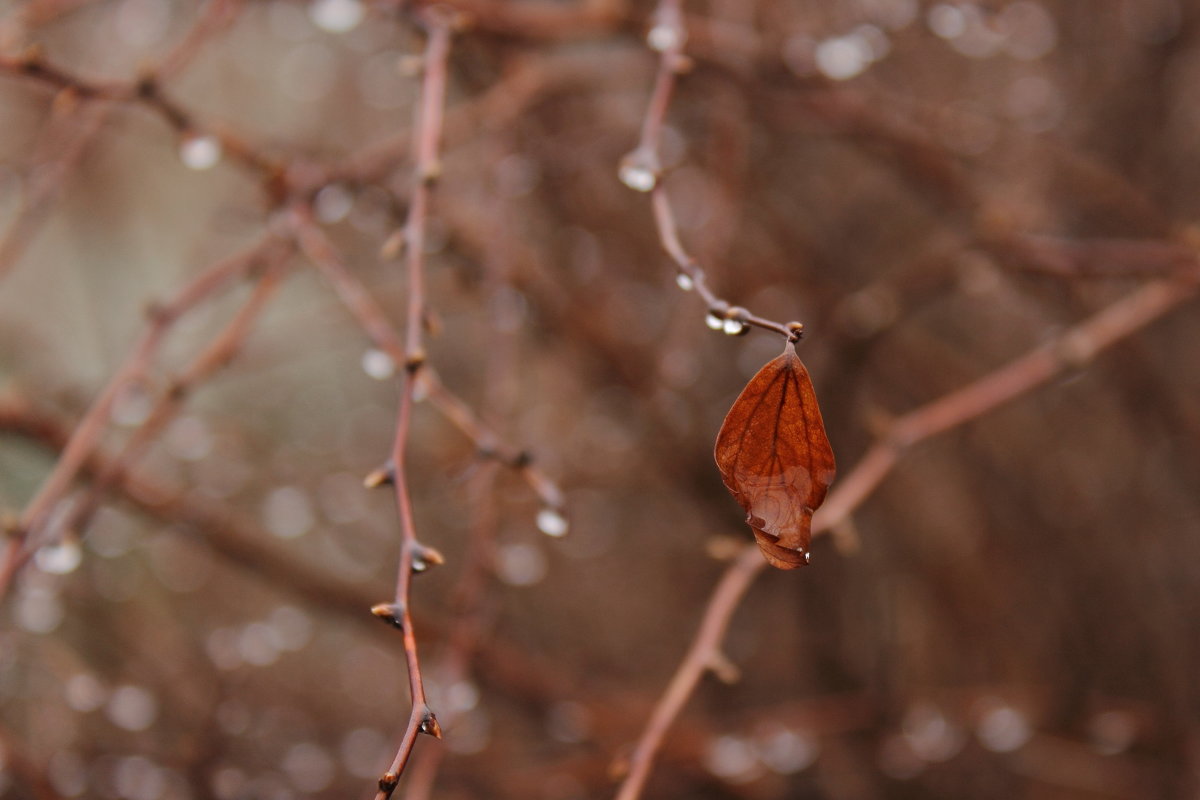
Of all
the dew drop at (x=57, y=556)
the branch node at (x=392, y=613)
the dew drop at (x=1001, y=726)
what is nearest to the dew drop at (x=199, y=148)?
the dew drop at (x=57, y=556)

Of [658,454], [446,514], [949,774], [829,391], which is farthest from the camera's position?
[446,514]

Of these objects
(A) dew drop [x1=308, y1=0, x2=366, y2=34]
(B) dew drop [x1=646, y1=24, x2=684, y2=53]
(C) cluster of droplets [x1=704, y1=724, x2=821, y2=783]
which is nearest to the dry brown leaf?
(B) dew drop [x1=646, y1=24, x2=684, y2=53]

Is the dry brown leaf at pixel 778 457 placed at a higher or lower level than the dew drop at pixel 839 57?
lower

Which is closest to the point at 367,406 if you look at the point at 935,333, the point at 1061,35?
the point at 935,333

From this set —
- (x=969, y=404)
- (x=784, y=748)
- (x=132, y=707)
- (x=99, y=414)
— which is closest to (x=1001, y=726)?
(x=784, y=748)

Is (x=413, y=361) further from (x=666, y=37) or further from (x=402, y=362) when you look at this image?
(x=666, y=37)

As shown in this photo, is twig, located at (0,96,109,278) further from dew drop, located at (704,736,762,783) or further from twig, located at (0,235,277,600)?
dew drop, located at (704,736,762,783)

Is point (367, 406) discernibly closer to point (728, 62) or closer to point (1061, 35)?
point (728, 62)

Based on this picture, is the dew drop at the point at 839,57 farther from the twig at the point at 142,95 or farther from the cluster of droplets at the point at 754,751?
the cluster of droplets at the point at 754,751

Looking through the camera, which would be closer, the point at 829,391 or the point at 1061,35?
the point at 829,391
